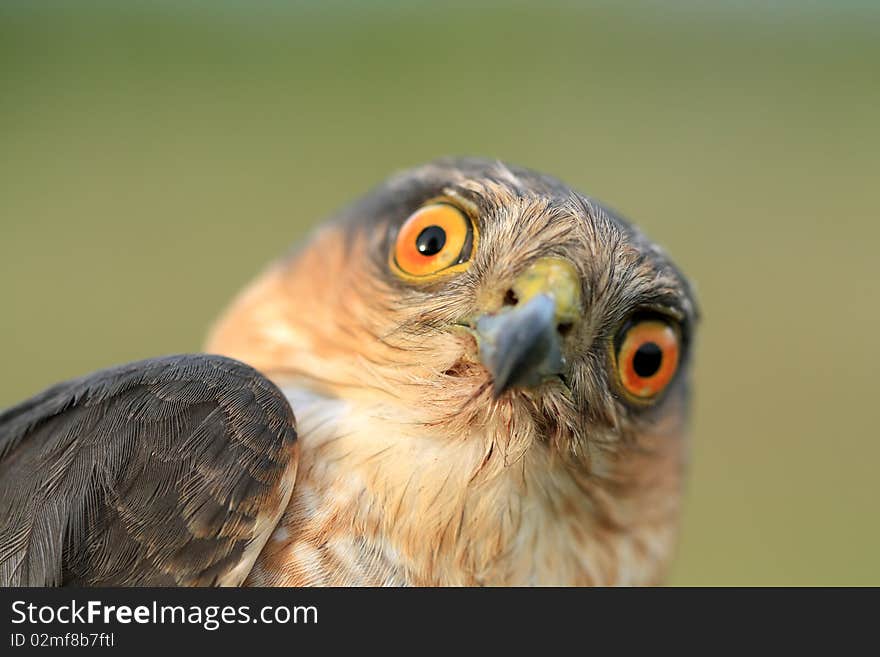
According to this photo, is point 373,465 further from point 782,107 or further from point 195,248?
point 782,107

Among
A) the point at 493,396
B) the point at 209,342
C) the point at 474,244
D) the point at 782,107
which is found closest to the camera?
the point at 493,396

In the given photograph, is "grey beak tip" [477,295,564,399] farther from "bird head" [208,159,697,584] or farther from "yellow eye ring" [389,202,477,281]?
"yellow eye ring" [389,202,477,281]

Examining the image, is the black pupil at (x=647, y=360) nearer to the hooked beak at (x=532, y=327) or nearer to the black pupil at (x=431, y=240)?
the hooked beak at (x=532, y=327)

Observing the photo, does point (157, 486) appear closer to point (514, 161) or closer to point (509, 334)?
point (509, 334)

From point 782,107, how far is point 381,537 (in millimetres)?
10908

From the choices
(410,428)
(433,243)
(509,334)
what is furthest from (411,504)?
(433,243)

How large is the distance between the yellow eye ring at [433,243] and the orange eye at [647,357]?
544 millimetres

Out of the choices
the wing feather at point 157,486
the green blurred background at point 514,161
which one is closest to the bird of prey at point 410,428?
the wing feather at point 157,486

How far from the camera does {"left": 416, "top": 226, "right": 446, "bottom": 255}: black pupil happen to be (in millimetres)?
2600

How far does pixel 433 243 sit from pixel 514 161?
24.1ft

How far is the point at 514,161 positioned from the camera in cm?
975

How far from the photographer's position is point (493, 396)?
228 centimetres

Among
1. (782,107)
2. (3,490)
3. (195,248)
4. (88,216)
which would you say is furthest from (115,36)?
(3,490)

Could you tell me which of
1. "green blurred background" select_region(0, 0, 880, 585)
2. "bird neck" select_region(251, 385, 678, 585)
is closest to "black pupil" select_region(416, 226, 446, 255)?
"bird neck" select_region(251, 385, 678, 585)
